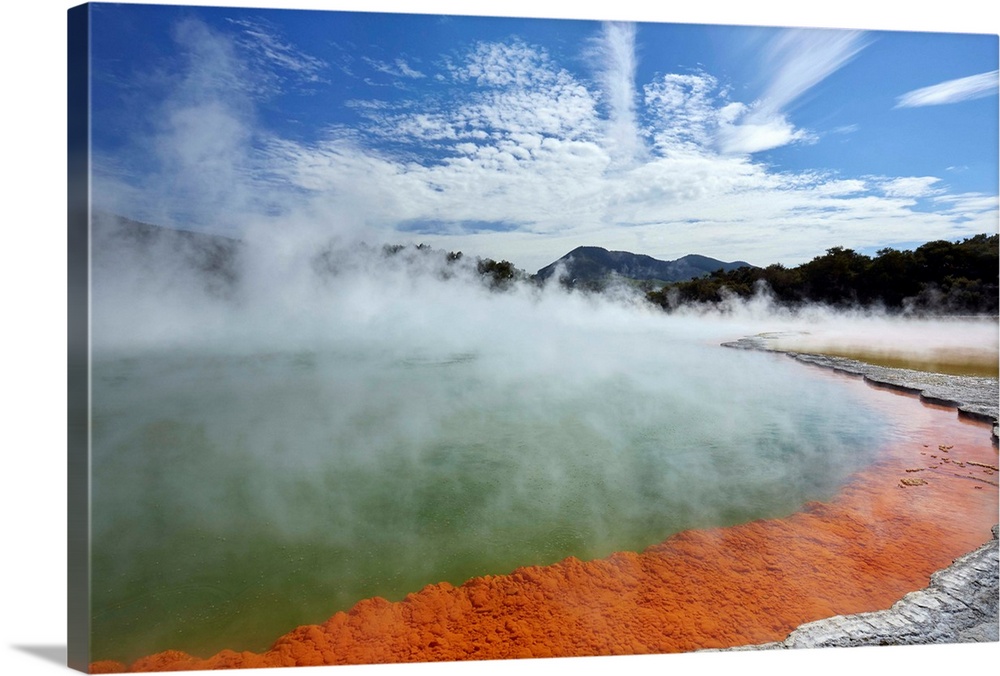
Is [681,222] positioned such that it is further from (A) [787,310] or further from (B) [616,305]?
(A) [787,310]

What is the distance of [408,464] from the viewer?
3141 millimetres

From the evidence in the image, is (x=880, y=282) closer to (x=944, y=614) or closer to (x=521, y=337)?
(x=944, y=614)

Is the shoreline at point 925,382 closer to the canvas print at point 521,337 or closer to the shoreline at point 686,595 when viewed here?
the canvas print at point 521,337

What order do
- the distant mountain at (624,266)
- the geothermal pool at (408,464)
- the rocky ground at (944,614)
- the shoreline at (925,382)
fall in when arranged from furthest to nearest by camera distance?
the shoreline at (925,382)
the distant mountain at (624,266)
the rocky ground at (944,614)
the geothermal pool at (408,464)

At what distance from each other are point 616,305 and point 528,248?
24.1 inches

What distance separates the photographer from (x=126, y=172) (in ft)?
9.59

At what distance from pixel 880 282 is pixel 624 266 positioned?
→ 60.4 inches

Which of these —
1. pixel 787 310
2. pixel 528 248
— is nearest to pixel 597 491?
pixel 528 248

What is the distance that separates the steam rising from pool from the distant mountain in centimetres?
13

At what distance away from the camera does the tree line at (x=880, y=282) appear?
3510mm

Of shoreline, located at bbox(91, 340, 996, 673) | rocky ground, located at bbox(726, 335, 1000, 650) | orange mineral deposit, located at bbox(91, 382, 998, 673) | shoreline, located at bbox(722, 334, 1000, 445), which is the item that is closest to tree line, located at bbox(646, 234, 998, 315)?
shoreline, located at bbox(722, 334, 1000, 445)

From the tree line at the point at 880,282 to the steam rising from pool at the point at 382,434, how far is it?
0.33m

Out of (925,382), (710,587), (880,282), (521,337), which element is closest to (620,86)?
(521,337)

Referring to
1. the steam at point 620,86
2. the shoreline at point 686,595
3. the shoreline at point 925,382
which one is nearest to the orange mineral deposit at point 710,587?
the shoreline at point 686,595
